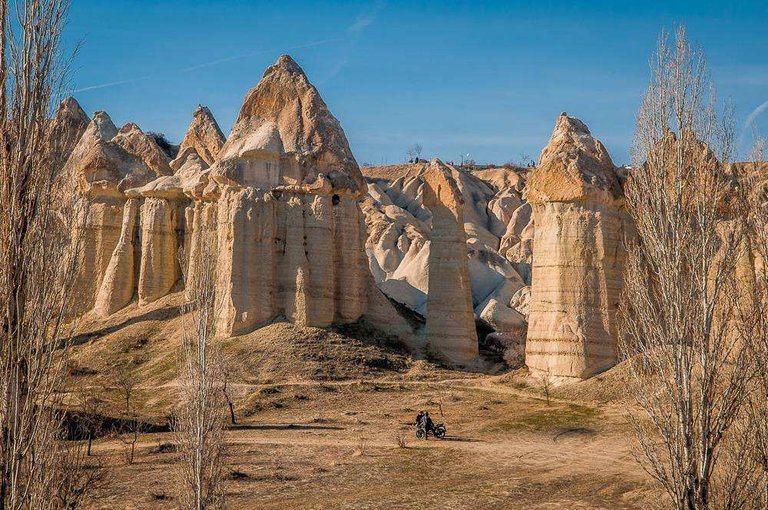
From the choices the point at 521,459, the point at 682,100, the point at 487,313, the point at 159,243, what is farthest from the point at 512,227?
the point at 682,100

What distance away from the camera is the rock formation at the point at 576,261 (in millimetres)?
37281

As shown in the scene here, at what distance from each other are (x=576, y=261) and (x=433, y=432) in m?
11.0

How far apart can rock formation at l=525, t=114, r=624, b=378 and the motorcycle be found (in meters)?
8.18

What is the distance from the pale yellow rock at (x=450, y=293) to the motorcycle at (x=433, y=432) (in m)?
16.1

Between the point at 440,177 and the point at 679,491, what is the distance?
A: 119 feet

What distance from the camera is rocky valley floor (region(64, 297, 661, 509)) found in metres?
23.6

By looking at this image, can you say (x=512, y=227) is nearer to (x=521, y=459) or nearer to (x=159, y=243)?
(x=159, y=243)

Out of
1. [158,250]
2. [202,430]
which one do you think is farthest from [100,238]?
[202,430]

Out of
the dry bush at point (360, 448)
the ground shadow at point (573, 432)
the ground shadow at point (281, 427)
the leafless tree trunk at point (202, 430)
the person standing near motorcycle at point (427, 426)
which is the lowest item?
the ground shadow at point (281, 427)

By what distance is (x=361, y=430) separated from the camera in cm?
3334

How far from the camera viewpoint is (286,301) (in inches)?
1908

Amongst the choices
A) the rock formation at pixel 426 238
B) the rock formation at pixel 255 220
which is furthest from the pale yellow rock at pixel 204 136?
the rock formation at pixel 426 238

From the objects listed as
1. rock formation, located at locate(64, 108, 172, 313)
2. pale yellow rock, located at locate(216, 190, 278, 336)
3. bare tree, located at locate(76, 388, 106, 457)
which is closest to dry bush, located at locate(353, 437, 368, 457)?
bare tree, located at locate(76, 388, 106, 457)

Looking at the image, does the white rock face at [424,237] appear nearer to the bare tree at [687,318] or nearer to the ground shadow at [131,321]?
the ground shadow at [131,321]
